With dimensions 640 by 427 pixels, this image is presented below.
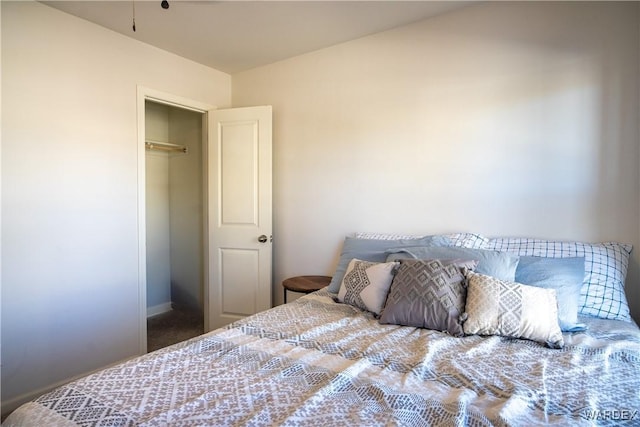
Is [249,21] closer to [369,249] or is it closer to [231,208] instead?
[231,208]

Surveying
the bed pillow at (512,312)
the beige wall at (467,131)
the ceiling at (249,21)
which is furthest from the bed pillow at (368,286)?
the ceiling at (249,21)

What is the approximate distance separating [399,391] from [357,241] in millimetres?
1482

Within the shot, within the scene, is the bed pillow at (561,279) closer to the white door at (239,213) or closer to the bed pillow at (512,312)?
the bed pillow at (512,312)

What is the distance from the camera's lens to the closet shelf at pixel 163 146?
3.65m

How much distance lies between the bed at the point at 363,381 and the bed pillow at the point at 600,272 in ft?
0.35

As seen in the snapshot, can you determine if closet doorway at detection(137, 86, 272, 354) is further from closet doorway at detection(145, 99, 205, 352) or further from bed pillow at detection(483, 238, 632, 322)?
bed pillow at detection(483, 238, 632, 322)

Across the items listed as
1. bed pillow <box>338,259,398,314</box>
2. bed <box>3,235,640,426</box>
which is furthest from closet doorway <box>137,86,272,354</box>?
bed <box>3,235,640,426</box>

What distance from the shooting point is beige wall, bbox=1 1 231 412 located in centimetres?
212

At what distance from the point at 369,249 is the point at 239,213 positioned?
1370 millimetres

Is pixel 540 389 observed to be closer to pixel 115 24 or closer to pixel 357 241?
pixel 357 241

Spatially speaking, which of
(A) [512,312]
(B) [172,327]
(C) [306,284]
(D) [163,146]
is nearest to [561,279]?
(A) [512,312]

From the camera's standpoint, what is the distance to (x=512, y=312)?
1.50 meters

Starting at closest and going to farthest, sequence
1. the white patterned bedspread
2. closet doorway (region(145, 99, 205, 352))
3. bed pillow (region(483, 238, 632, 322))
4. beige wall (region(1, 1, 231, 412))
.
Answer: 1. the white patterned bedspread
2. bed pillow (region(483, 238, 632, 322))
3. beige wall (region(1, 1, 231, 412))
4. closet doorway (region(145, 99, 205, 352))

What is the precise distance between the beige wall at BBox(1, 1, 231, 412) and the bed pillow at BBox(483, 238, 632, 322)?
276 centimetres
